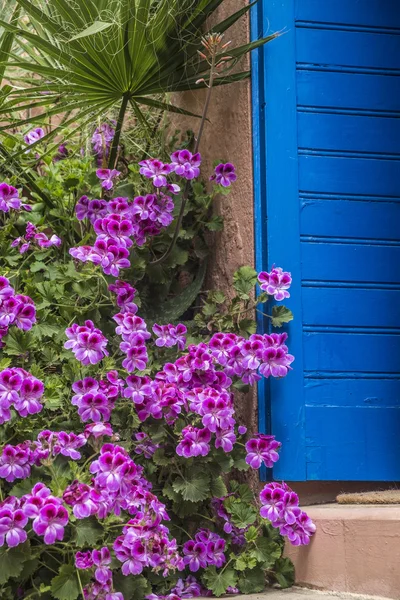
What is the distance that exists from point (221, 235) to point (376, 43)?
94 cm

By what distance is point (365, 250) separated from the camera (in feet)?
10.2

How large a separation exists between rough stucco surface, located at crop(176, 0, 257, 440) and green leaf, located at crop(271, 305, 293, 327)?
25 centimetres

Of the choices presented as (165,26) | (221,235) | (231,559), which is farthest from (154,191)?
(231,559)

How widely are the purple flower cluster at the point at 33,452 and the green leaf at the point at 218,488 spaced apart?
0.53m

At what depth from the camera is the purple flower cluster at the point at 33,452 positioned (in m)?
2.34

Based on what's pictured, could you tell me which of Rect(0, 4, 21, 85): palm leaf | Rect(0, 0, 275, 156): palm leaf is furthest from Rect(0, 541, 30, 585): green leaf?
Rect(0, 4, 21, 85): palm leaf

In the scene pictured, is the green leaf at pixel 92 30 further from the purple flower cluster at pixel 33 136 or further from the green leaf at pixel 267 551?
the green leaf at pixel 267 551

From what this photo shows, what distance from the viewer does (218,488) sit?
2729 millimetres

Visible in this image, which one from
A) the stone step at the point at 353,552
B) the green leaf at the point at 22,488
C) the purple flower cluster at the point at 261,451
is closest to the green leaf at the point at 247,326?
the purple flower cluster at the point at 261,451

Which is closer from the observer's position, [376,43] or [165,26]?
[165,26]

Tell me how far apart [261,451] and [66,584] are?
803 mm

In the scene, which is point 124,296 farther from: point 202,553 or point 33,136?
point 33,136

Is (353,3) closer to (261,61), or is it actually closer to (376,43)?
(376,43)

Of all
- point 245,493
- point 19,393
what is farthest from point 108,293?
point 245,493
